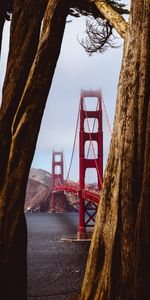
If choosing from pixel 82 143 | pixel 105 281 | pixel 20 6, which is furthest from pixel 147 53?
pixel 82 143

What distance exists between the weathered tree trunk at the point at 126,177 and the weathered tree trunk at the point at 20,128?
1.62ft

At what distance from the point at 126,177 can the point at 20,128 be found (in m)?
0.76

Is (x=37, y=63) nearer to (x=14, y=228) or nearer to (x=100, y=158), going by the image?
(x=14, y=228)

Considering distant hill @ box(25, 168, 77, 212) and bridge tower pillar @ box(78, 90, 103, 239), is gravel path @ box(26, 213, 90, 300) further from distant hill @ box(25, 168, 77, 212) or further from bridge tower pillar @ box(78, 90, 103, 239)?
distant hill @ box(25, 168, 77, 212)

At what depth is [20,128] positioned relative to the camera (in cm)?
252

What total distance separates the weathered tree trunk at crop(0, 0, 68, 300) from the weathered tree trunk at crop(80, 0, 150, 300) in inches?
19.4

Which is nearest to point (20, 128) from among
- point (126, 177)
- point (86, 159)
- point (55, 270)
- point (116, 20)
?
point (126, 177)

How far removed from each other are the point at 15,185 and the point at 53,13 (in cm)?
120

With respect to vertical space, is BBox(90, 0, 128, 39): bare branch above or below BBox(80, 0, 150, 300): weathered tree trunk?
above

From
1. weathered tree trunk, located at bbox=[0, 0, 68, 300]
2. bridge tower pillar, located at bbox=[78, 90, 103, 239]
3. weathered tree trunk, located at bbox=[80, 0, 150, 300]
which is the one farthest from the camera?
bridge tower pillar, located at bbox=[78, 90, 103, 239]

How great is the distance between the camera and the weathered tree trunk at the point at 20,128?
8.18 feet

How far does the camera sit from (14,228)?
8.16 feet

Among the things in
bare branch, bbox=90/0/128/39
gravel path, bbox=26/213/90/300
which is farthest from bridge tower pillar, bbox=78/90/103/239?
bare branch, bbox=90/0/128/39

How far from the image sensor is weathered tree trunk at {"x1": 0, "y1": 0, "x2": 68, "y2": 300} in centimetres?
249
